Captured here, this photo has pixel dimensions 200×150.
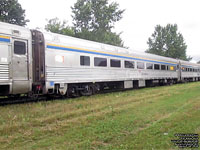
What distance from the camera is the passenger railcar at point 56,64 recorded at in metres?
8.38

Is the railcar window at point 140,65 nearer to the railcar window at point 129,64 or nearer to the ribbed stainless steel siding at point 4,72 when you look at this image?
the railcar window at point 129,64

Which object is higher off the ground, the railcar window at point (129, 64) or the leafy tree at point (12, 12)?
the leafy tree at point (12, 12)

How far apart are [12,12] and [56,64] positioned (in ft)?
63.6

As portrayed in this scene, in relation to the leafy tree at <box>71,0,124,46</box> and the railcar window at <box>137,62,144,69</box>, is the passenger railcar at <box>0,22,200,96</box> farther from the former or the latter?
the leafy tree at <box>71,0,124,46</box>

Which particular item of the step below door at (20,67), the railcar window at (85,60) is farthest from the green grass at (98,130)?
the railcar window at (85,60)

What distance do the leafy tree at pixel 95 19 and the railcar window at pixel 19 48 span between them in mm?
23192

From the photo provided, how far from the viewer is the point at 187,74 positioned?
30328mm

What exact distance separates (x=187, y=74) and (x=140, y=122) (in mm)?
27748

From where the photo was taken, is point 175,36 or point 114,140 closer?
point 114,140

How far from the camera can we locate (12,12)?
25.5m

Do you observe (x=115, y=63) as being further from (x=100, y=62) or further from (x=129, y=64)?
(x=129, y=64)

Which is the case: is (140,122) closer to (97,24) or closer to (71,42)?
(71,42)

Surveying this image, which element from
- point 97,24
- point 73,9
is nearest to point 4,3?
point 73,9

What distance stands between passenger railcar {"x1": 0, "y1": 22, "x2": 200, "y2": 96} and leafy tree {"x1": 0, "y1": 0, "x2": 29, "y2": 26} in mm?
17184
